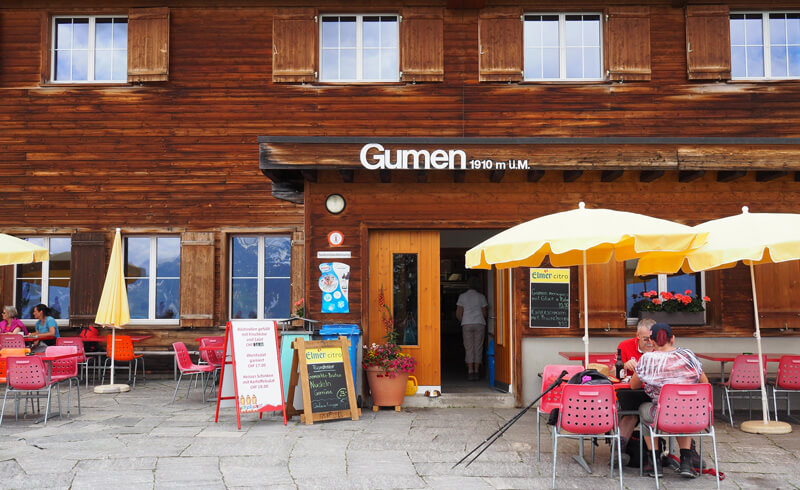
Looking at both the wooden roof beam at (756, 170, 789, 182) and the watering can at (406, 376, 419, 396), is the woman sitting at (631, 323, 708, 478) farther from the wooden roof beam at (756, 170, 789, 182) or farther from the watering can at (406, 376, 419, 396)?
the wooden roof beam at (756, 170, 789, 182)

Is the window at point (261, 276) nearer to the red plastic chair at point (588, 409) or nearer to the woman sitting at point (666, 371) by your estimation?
the red plastic chair at point (588, 409)

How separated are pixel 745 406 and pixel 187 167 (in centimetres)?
955

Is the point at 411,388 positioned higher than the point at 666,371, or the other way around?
the point at 666,371

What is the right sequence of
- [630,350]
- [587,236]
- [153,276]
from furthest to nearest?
1. [153,276]
2. [630,350]
3. [587,236]

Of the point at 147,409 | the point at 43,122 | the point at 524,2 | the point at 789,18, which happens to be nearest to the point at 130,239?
the point at 43,122

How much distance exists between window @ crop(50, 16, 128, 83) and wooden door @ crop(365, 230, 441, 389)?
21.6 ft

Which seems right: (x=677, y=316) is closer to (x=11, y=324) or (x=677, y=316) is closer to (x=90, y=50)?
(x=11, y=324)

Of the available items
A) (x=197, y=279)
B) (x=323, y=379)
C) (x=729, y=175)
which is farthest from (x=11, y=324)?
(x=729, y=175)

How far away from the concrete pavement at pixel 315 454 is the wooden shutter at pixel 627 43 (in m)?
5.95

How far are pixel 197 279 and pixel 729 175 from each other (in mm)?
8541

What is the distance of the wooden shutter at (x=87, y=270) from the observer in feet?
39.8

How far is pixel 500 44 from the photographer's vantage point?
11617mm

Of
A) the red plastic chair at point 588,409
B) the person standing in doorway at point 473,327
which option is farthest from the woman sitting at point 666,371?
the person standing in doorway at point 473,327

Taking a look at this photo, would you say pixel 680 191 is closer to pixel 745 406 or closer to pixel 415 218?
pixel 745 406
